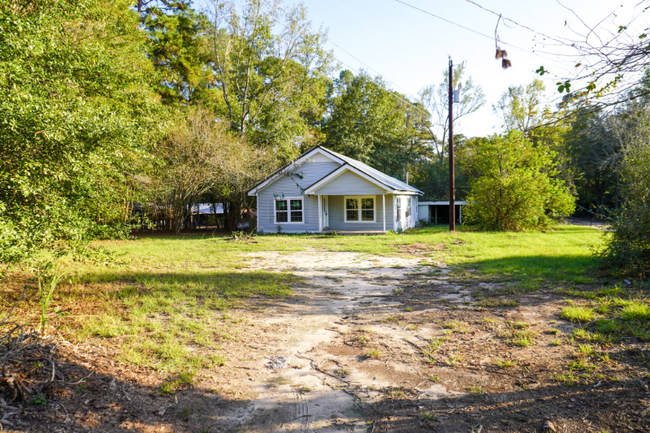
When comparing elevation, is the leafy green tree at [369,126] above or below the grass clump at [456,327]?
above

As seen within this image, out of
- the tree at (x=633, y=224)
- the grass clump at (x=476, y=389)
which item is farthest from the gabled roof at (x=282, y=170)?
the grass clump at (x=476, y=389)

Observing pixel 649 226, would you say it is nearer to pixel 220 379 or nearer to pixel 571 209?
pixel 220 379

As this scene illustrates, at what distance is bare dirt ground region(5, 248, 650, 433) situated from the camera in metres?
3.17

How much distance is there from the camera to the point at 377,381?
3965 millimetres

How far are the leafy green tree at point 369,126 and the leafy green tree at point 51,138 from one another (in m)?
30.6

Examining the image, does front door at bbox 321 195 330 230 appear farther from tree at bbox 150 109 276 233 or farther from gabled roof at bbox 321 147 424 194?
tree at bbox 150 109 276 233

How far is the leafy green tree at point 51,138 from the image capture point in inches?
183

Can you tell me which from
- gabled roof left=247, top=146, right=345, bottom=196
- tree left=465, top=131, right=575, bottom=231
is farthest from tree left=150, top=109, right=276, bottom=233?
tree left=465, top=131, right=575, bottom=231

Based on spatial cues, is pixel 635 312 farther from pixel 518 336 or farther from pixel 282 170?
pixel 282 170

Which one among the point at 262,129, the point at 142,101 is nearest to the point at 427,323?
the point at 142,101

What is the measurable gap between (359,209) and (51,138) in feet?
61.6

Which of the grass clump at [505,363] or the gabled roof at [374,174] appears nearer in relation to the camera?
the grass clump at [505,363]

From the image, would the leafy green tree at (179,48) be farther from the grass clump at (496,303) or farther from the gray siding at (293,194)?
the grass clump at (496,303)

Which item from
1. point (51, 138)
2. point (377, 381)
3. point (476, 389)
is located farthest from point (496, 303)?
point (51, 138)
